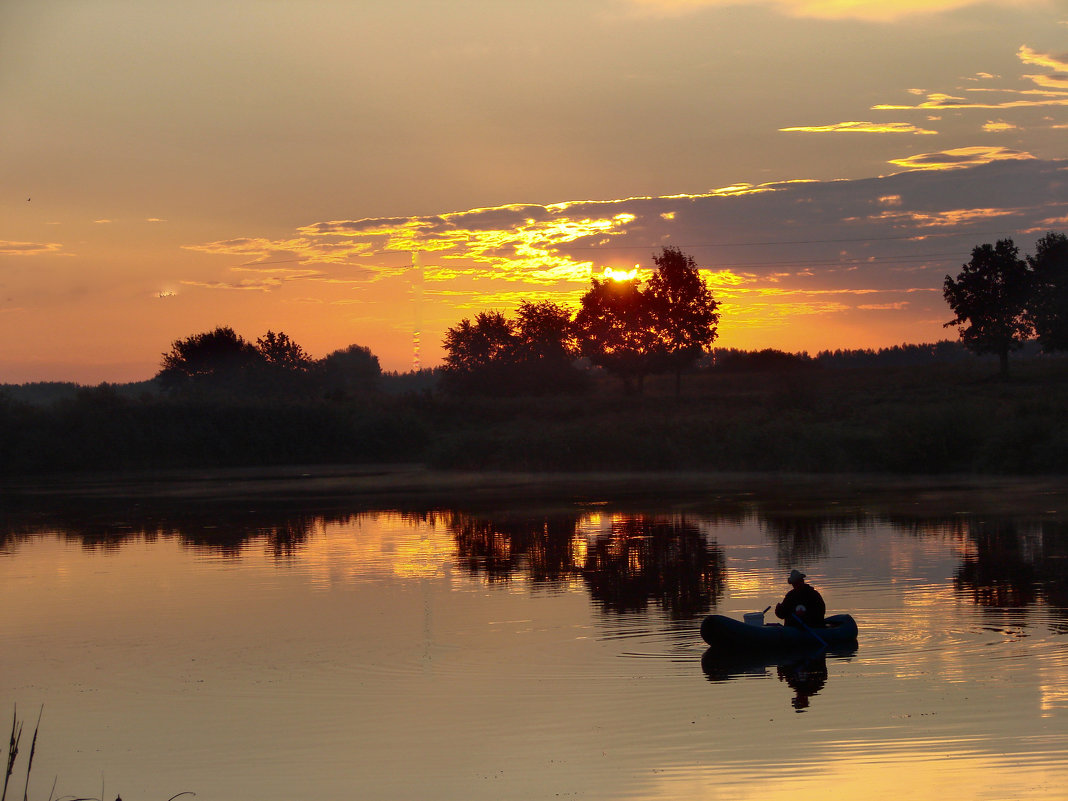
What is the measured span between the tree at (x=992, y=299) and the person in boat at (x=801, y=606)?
69450 mm

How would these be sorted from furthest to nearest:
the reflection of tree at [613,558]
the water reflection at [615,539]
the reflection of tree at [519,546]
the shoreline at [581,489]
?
the shoreline at [581,489] < the reflection of tree at [519,546] < the water reflection at [615,539] < the reflection of tree at [613,558]

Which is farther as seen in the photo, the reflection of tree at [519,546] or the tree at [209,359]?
the tree at [209,359]

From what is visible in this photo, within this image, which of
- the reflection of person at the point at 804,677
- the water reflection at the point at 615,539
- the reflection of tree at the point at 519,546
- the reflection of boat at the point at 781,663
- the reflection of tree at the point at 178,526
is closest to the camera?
the reflection of person at the point at 804,677

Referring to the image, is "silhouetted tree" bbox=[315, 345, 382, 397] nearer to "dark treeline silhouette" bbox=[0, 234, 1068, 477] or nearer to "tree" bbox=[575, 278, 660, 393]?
"dark treeline silhouette" bbox=[0, 234, 1068, 477]

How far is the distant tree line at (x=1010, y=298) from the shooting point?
80938mm

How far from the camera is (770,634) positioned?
15.9 metres

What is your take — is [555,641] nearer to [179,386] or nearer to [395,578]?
[395,578]

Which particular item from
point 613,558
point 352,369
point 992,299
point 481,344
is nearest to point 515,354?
point 481,344

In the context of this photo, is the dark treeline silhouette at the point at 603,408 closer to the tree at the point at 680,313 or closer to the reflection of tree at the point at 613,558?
Answer: the tree at the point at 680,313

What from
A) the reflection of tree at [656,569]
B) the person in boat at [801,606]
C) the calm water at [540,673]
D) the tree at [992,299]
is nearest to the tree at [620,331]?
the tree at [992,299]

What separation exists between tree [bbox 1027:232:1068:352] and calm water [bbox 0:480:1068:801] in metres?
55.7

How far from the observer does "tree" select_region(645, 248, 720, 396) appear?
294 feet

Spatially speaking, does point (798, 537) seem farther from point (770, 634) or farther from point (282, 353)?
point (282, 353)

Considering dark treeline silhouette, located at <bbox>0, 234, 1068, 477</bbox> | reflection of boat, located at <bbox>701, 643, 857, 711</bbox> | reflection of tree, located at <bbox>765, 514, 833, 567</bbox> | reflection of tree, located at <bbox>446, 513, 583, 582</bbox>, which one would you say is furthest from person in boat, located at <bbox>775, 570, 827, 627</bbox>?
dark treeline silhouette, located at <bbox>0, 234, 1068, 477</bbox>
